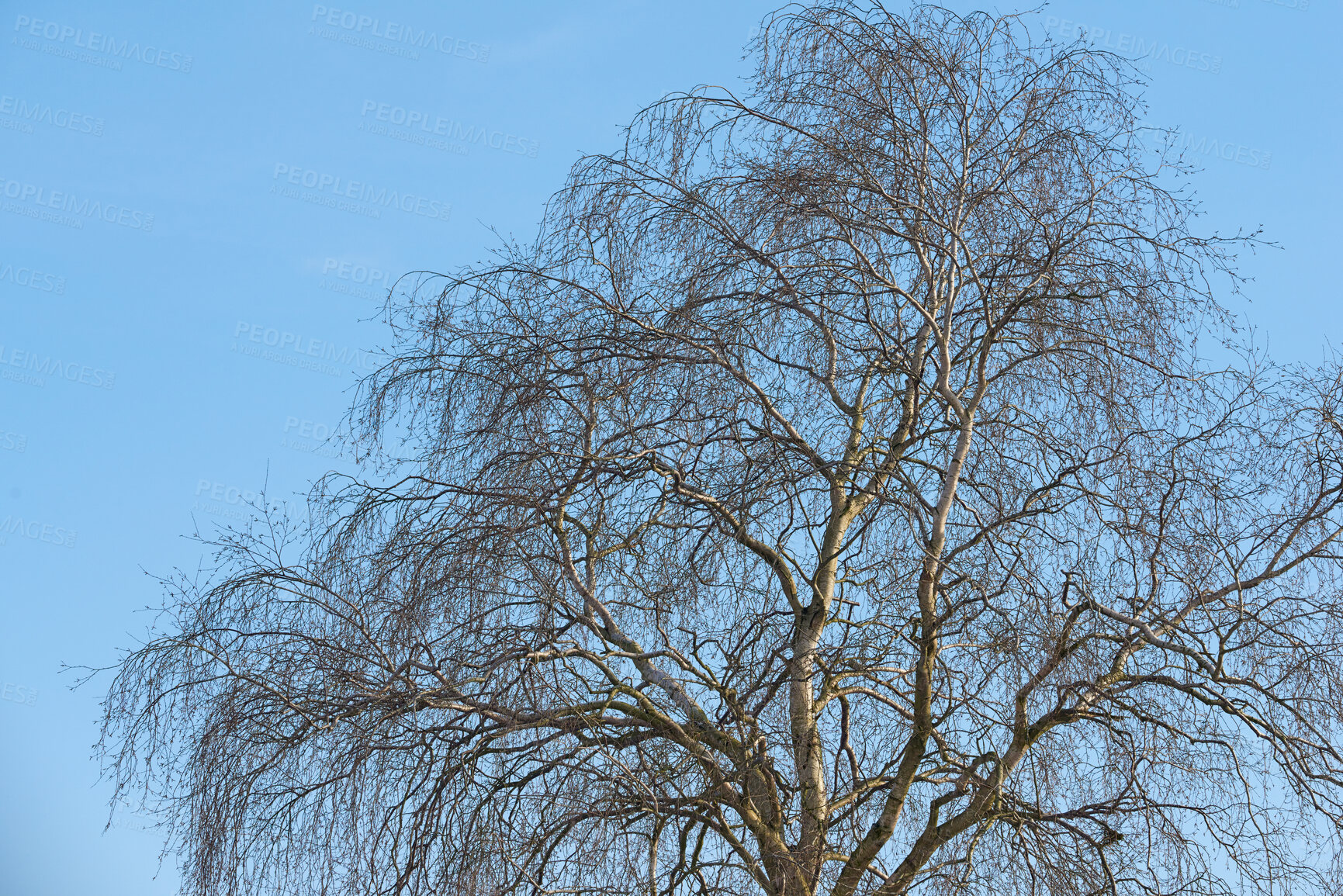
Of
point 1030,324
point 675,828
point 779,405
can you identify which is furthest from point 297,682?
point 1030,324

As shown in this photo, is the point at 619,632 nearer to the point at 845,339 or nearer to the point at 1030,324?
the point at 845,339

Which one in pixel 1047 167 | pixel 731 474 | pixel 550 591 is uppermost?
pixel 1047 167

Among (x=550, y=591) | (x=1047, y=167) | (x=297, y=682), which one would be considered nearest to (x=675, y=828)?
(x=550, y=591)

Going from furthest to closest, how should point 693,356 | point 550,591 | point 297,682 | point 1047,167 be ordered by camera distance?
1. point 1047,167
2. point 693,356
3. point 297,682
4. point 550,591

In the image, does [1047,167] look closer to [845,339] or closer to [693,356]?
[845,339]

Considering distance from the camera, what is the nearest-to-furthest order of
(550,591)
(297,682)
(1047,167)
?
(550,591)
(297,682)
(1047,167)

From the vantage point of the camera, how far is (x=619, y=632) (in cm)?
676

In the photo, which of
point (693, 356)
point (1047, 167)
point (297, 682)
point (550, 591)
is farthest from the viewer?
point (1047, 167)

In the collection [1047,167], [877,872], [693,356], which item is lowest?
[877,872]

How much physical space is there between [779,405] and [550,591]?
1.97 metres

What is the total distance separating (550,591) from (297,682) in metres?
1.42

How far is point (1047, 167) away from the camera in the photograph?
694 cm

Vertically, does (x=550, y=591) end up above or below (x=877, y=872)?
above

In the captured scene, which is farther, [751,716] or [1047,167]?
[1047,167]
